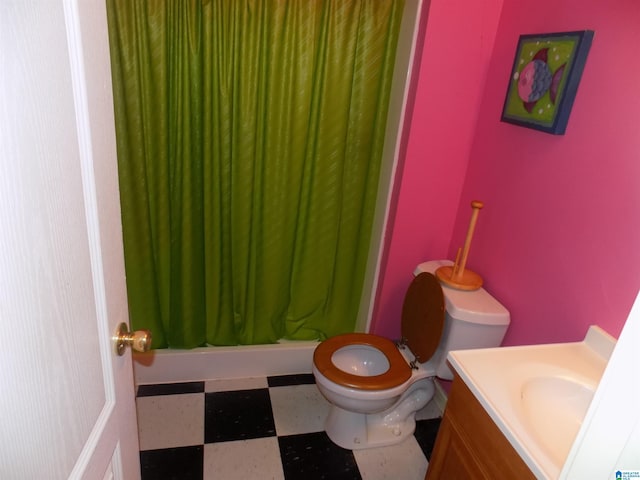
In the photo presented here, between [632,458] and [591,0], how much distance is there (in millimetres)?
1324

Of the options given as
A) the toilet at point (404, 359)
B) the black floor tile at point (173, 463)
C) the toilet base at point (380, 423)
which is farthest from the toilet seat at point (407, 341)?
the black floor tile at point (173, 463)

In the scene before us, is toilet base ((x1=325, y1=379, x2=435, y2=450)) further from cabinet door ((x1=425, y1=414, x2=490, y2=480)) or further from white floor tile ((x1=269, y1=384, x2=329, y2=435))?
cabinet door ((x1=425, y1=414, x2=490, y2=480))

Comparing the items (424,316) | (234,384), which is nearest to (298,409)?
(234,384)

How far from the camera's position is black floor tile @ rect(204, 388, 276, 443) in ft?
5.89

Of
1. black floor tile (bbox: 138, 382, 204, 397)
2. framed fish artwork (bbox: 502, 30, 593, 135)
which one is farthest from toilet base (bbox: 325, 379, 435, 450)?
framed fish artwork (bbox: 502, 30, 593, 135)

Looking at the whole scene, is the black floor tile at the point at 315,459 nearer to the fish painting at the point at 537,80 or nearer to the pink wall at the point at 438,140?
the pink wall at the point at 438,140

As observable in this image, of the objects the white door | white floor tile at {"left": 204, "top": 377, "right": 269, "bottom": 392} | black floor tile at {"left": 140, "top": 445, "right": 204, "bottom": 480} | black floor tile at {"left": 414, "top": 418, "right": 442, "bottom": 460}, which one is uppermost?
the white door

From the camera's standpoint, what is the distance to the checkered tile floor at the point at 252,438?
5.41 ft

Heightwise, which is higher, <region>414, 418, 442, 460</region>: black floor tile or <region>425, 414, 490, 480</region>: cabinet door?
<region>425, 414, 490, 480</region>: cabinet door

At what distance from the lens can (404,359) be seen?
1758mm

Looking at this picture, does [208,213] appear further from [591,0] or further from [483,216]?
[591,0]

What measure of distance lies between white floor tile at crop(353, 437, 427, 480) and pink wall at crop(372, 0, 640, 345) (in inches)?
21.9

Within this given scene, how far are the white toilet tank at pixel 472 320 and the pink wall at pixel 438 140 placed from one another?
1.22ft

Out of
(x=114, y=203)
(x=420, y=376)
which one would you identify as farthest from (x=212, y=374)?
(x=114, y=203)
